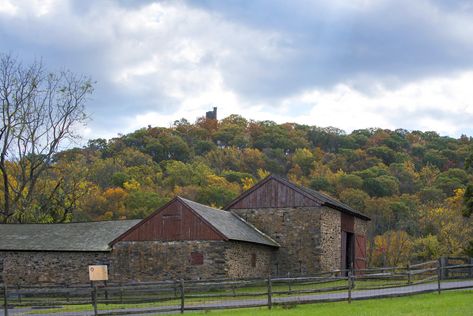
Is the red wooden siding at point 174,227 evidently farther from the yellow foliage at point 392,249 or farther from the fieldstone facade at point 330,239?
the yellow foliage at point 392,249

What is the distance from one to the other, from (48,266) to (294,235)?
15.0 meters

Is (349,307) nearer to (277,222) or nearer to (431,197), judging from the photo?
(277,222)

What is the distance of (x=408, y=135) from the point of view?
→ 117 m

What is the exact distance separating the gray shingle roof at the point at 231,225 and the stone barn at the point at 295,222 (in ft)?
2.25

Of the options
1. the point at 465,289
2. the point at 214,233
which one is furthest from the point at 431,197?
the point at 465,289

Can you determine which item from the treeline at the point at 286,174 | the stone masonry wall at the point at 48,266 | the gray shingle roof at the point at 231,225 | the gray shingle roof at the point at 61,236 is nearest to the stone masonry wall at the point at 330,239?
the gray shingle roof at the point at 231,225

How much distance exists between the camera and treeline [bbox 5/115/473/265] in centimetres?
6494

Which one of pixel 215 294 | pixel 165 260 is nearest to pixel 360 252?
pixel 165 260

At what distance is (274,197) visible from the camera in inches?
1700

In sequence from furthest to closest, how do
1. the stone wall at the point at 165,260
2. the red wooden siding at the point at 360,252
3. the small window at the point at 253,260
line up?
1. the red wooden siding at the point at 360,252
2. the small window at the point at 253,260
3. the stone wall at the point at 165,260

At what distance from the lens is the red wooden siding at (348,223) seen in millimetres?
45694

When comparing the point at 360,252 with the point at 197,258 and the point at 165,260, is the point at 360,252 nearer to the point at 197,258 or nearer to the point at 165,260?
the point at 197,258

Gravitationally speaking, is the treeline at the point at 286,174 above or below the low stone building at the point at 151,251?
above

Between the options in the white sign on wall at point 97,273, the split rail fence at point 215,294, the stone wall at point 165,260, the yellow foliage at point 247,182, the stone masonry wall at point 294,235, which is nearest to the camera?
the split rail fence at point 215,294
